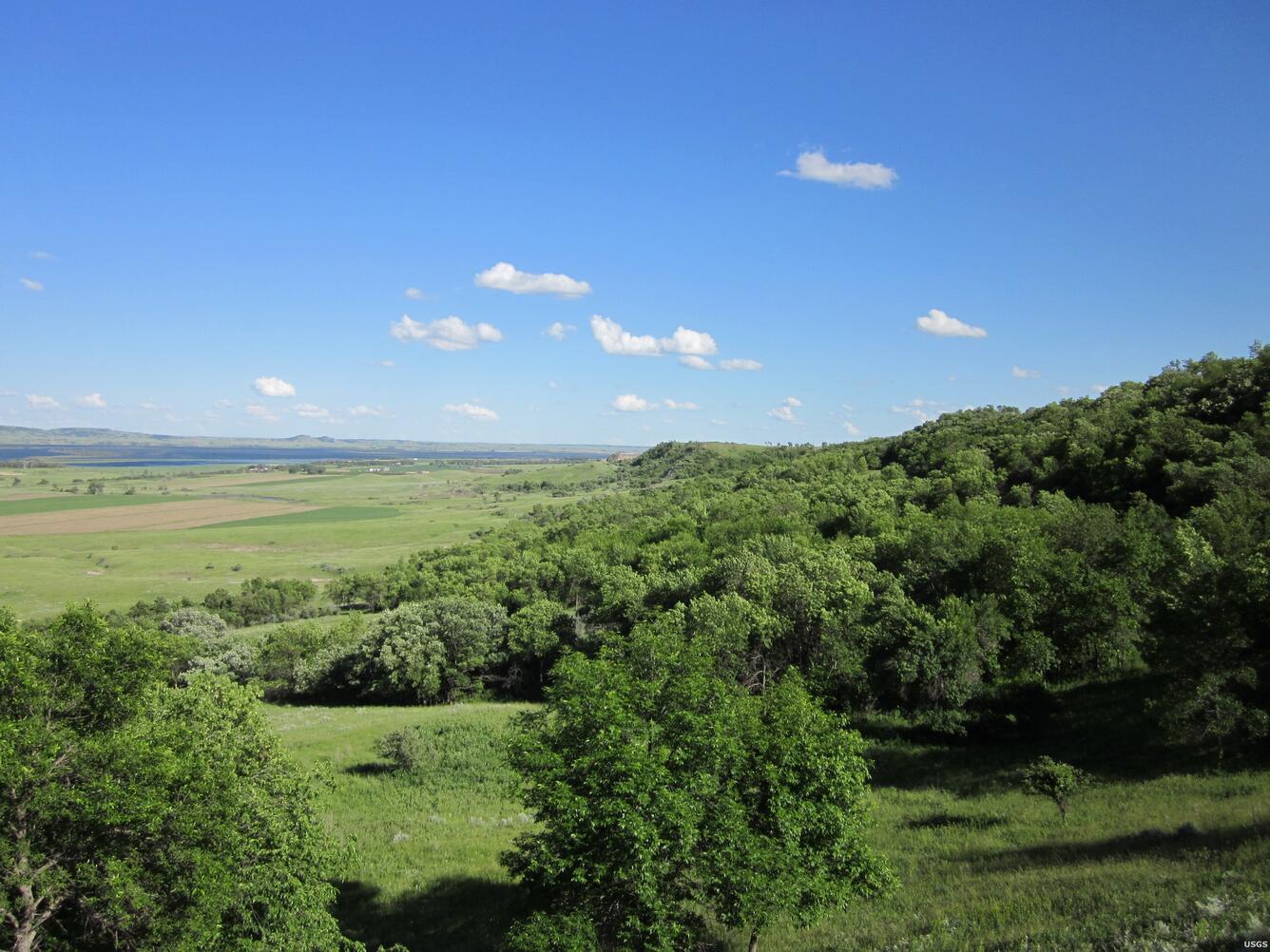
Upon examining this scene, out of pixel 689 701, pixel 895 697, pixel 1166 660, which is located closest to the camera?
pixel 689 701

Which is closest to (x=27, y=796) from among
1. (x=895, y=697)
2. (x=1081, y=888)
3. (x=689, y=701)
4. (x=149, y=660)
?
(x=149, y=660)

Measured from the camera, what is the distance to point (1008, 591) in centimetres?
4228

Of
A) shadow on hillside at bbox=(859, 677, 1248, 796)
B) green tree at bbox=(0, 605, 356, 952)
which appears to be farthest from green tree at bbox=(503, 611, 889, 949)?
shadow on hillside at bbox=(859, 677, 1248, 796)

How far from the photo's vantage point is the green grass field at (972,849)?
47.7 ft

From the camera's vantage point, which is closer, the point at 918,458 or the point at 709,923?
the point at 709,923

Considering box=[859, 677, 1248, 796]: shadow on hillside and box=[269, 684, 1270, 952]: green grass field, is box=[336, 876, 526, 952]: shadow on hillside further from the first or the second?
box=[859, 677, 1248, 796]: shadow on hillside

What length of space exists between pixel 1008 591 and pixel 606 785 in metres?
35.1

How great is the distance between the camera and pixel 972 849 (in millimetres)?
23422

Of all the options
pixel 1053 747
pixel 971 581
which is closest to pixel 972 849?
pixel 1053 747

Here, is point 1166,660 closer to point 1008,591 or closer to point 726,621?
point 1008,591

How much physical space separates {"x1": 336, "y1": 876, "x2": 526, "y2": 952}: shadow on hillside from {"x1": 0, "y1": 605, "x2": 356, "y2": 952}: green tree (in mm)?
6419

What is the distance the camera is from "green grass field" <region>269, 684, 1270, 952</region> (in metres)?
14.5

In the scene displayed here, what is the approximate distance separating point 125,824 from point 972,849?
24379mm

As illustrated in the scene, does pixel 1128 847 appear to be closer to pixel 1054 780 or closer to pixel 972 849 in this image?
pixel 1054 780
